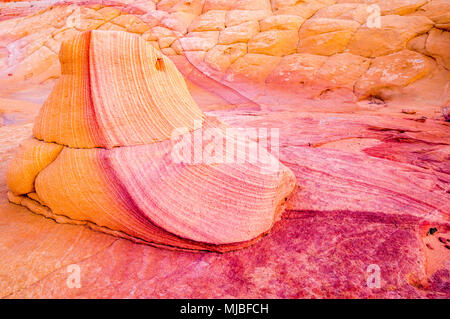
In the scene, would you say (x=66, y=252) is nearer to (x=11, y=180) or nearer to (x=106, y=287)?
(x=106, y=287)

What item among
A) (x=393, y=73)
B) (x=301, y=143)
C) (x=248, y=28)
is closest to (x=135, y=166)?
(x=301, y=143)

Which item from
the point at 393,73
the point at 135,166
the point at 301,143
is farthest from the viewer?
the point at 393,73

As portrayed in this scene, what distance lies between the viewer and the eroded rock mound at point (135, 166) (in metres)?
1.51

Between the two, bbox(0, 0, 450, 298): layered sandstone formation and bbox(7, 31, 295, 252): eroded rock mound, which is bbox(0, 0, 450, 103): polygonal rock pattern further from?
bbox(7, 31, 295, 252): eroded rock mound

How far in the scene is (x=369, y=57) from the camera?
593 centimetres

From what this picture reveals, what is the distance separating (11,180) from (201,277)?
1586 millimetres

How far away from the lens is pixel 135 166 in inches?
60.0

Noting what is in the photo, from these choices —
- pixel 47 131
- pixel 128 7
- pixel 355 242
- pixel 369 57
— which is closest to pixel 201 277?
pixel 355 242

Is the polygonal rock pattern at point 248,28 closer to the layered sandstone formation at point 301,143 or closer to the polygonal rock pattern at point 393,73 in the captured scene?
the layered sandstone formation at point 301,143

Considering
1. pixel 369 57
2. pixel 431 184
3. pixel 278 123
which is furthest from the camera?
pixel 369 57

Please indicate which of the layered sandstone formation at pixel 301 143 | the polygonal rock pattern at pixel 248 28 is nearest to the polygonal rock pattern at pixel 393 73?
the layered sandstone formation at pixel 301 143

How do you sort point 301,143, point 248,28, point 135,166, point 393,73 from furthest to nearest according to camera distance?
1. point 248,28
2. point 393,73
3. point 301,143
4. point 135,166

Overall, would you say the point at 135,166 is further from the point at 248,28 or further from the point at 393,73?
the point at 248,28

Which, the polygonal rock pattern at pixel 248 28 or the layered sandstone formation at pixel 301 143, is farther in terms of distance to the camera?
the polygonal rock pattern at pixel 248 28
